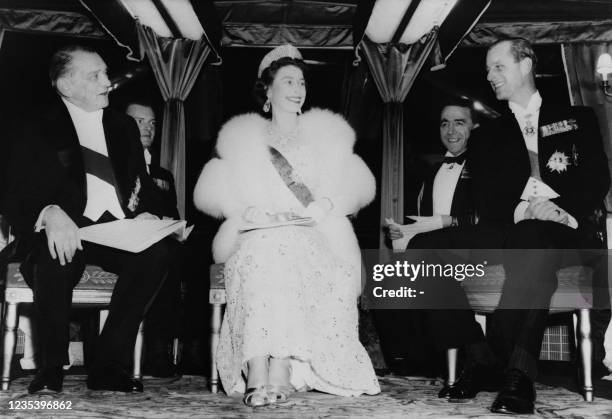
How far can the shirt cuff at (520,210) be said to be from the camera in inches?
104

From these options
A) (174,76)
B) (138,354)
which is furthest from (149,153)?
(138,354)

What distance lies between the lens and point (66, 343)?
2.38 metres

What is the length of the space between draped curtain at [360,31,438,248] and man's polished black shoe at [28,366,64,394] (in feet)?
8.59

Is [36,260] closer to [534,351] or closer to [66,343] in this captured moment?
[66,343]

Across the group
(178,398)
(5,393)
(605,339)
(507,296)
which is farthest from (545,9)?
(5,393)

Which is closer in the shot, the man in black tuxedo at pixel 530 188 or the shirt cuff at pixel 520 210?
the man in black tuxedo at pixel 530 188

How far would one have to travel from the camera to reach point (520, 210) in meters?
2.66

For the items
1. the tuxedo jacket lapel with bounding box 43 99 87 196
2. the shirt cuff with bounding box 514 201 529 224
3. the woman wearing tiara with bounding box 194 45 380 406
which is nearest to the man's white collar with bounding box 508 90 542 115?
the shirt cuff with bounding box 514 201 529 224

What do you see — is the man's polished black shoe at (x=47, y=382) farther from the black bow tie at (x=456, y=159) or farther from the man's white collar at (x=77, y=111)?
the black bow tie at (x=456, y=159)

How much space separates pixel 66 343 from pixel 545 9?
138 inches

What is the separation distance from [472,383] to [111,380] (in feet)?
4.59

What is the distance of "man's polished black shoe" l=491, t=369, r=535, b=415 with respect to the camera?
2.01 metres

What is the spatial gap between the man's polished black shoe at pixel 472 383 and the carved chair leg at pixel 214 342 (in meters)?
0.93

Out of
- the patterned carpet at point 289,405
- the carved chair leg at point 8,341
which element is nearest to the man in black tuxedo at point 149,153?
Answer: the carved chair leg at point 8,341
